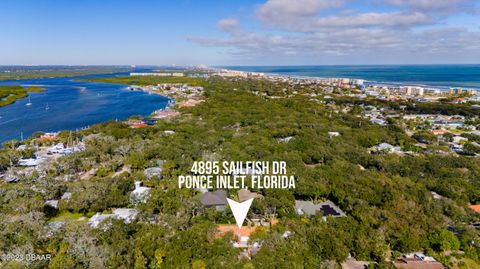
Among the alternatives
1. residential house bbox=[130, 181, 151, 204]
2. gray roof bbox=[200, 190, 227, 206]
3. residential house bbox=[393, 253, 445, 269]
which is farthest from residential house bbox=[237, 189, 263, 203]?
residential house bbox=[393, 253, 445, 269]

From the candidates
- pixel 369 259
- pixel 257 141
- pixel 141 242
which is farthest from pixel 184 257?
pixel 257 141

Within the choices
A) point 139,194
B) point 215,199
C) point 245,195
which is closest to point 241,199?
point 245,195

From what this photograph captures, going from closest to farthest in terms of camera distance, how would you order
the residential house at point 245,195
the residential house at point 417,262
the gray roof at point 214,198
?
the residential house at point 417,262 → the gray roof at point 214,198 → the residential house at point 245,195

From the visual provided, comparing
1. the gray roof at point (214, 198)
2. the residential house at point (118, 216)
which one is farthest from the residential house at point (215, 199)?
the residential house at point (118, 216)

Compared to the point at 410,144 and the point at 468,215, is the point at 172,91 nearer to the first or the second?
the point at 410,144

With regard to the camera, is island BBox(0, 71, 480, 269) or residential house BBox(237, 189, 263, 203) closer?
island BBox(0, 71, 480, 269)

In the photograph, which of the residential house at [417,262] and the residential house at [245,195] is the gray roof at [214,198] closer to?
the residential house at [245,195]

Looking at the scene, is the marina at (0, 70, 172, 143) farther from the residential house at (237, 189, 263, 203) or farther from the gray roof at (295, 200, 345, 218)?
the gray roof at (295, 200, 345, 218)

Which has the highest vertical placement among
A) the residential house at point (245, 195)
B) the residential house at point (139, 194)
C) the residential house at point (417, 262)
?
the residential house at point (139, 194)
